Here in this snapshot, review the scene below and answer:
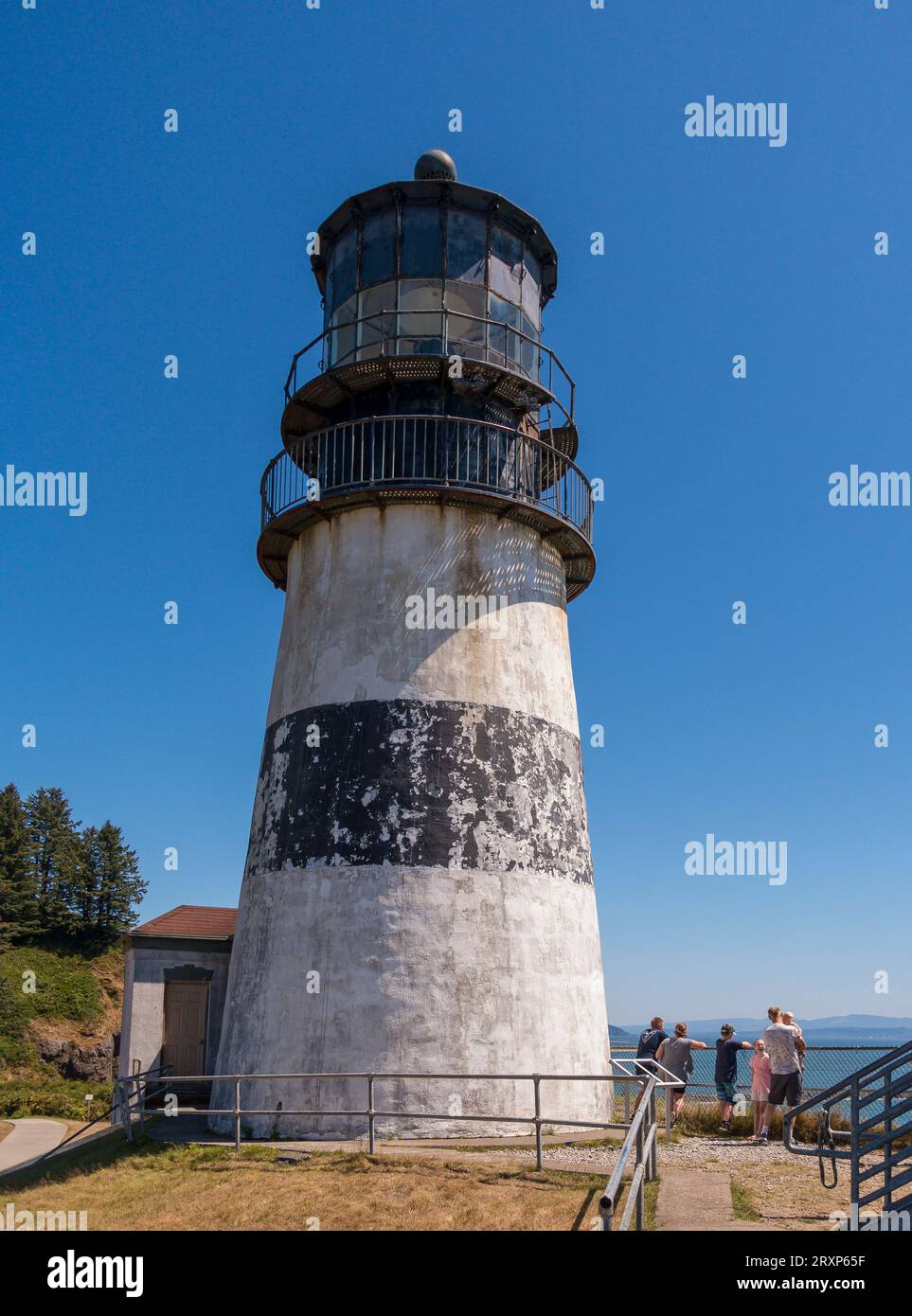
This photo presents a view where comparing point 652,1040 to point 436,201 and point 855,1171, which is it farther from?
point 436,201

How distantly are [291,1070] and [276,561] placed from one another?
841 centimetres

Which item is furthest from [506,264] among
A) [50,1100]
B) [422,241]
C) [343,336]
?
[50,1100]

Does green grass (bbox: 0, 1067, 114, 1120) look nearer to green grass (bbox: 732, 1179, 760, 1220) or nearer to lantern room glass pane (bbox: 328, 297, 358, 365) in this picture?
lantern room glass pane (bbox: 328, 297, 358, 365)

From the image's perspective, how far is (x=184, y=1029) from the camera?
18562 millimetres

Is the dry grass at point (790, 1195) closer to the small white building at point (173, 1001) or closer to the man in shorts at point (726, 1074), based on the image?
the man in shorts at point (726, 1074)

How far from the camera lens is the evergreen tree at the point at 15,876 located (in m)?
43.6

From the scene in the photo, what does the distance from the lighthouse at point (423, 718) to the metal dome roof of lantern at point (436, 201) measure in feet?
0.15

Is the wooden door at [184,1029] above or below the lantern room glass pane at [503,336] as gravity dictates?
below

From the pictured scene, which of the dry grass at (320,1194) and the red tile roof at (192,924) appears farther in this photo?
the red tile roof at (192,924)

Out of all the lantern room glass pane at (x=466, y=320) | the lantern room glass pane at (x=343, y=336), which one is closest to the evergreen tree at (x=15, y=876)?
the lantern room glass pane at (x=343, y=336)

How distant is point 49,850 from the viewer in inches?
1881
